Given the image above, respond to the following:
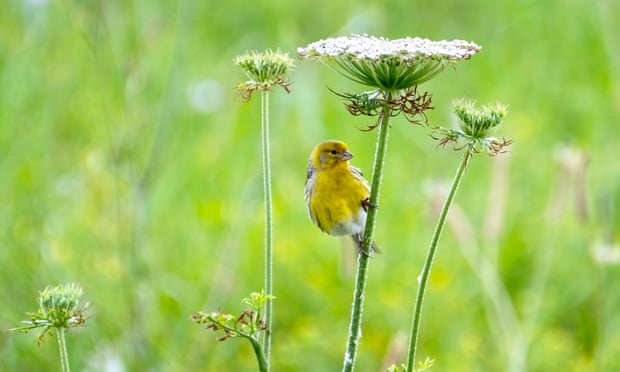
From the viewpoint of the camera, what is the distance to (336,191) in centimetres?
286

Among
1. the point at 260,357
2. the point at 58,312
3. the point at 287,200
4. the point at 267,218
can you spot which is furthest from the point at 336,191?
the point at 287,200

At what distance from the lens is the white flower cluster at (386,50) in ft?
5.66

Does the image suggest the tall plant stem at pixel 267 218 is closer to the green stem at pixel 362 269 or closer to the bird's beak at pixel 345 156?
the green stem at pixel 362 269

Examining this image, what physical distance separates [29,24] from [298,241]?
1.98 meters

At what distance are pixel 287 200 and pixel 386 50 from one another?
149 inches

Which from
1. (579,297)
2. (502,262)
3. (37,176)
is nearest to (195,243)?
(37,176)

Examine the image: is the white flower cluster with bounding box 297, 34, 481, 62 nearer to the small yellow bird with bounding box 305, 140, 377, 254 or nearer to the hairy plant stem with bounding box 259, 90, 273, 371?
the hairy plant stem with bounding box 259, 90, 273, 371

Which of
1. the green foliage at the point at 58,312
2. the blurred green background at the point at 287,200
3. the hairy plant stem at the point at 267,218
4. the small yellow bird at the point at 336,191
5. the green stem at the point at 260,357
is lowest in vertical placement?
the green stem at the point at 260,357

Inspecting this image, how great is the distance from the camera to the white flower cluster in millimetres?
1727

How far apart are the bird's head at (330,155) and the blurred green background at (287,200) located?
0.57m

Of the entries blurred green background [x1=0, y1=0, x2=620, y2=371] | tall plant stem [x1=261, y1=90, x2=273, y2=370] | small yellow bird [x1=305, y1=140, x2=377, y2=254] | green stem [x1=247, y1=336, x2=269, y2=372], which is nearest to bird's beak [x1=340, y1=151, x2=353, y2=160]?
small yellow bird [x1=305, y1=140, x2=377, y2=254]

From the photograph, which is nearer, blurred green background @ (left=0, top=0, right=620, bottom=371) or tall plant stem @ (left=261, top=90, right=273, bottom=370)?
tall plant stem @ (left=261, top=90, right=273, bottom=370)

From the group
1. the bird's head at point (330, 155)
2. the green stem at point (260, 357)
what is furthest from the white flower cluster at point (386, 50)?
the bird's head at point (330, 155)

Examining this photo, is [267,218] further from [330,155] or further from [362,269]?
[330,155]
